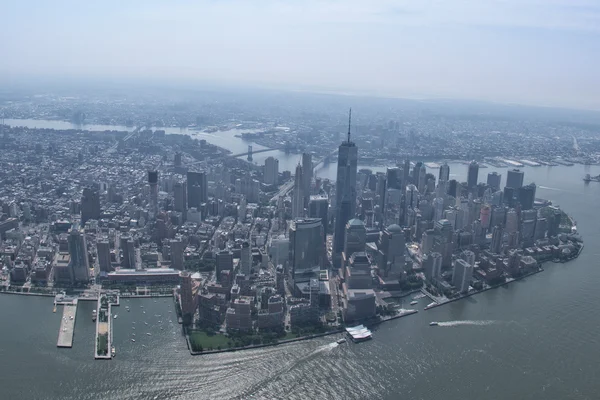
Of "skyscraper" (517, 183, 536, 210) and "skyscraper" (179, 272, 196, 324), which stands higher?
"skyscraper" (517, 183, 536, 210)

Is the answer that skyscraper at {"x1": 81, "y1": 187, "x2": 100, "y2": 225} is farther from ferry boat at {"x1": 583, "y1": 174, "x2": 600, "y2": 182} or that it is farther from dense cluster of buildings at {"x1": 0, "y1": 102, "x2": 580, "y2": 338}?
ferry boat at {"x1": 583, "y1": 174, "x2": 600, "y2": 182}

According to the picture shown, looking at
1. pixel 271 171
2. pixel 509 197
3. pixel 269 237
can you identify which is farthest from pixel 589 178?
pixel 269 237

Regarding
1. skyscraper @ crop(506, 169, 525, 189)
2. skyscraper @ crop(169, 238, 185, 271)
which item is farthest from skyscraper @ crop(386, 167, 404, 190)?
skyscraper @ crop(169, 238, 185, 271)

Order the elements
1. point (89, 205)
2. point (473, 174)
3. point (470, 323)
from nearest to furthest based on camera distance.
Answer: point (470, 323) → point (89, 205) → point (473, 174)

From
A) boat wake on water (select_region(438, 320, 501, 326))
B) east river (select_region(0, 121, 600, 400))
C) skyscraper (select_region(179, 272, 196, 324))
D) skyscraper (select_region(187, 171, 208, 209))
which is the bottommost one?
east river (select_region(0, 121, 600, 400))

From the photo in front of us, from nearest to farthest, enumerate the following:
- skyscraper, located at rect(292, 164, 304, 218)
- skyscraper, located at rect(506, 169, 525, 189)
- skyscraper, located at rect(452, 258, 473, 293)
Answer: skyscraper, located at rect(452, 258, 473, 293)
skyscraper, located at rect(292, 164, 304, 218)
skyscraper, located at rect(506, 169, 525, 189)

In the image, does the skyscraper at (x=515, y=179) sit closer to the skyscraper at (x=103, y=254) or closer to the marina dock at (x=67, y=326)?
the skyscraper at (x=103, y=254)

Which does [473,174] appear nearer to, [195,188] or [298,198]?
[298,198]
